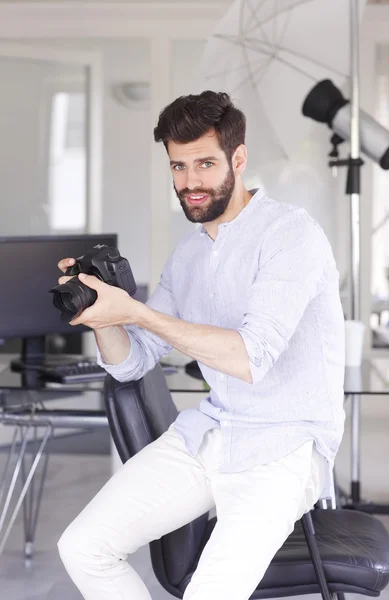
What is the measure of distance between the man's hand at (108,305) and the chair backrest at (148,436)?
0.37 metres

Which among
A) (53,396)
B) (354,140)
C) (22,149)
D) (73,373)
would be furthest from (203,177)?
(22,149)

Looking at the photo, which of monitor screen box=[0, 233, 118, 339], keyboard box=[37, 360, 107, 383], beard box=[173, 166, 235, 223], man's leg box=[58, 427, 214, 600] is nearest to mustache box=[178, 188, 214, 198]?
beard box=[173, 166, 235, 223]

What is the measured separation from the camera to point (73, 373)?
2789mm

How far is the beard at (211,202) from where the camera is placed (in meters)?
1.93

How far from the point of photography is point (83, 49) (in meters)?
5.06

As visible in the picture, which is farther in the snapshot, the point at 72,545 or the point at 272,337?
the point at 72,545

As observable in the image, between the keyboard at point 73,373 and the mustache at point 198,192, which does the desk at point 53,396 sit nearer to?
the keyboard at point 73,373

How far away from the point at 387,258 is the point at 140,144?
1585 mm

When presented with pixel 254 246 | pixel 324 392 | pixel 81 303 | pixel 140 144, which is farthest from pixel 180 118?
pixel 140 144

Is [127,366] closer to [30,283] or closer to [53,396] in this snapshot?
[53,396]

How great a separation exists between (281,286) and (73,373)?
47.8 inches

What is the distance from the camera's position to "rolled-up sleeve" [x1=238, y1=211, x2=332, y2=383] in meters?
1.69

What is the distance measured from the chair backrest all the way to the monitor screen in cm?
116

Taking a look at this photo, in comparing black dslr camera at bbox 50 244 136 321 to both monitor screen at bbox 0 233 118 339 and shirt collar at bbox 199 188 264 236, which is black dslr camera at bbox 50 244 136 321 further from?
monitor screen at bbox 0 233 118 339
